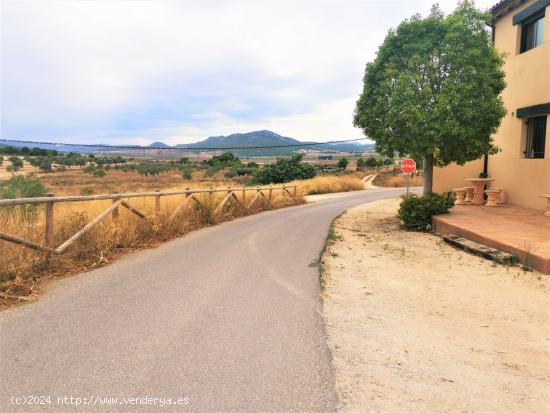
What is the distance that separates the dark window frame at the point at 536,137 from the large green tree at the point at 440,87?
1.74 m

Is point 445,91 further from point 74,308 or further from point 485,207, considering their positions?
point 74,308

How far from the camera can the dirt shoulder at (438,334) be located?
10.7ft

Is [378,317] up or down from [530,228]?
down

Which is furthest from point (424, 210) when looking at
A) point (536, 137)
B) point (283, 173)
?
point (283, 173)

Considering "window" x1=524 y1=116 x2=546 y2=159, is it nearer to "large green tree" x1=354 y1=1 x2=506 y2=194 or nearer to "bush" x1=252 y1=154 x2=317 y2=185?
"large green tree" x1=354 y1=1 x2=506 y2=194

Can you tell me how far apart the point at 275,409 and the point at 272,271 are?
4.45 meters

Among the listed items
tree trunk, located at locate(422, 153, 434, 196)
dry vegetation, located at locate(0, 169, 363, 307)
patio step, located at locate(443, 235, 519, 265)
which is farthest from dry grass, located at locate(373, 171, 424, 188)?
patio step, located at locate(443, 235, 519, 265)

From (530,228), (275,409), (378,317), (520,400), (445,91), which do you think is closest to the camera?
(275,409)

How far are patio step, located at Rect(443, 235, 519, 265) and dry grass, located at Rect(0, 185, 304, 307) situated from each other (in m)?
7.08

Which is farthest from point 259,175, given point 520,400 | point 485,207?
point 520,400

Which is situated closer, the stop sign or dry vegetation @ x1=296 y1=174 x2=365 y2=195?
the stop sign

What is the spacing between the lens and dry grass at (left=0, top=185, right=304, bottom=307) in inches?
Answer: 241

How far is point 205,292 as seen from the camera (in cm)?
593

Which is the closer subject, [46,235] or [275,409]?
[275,409]
